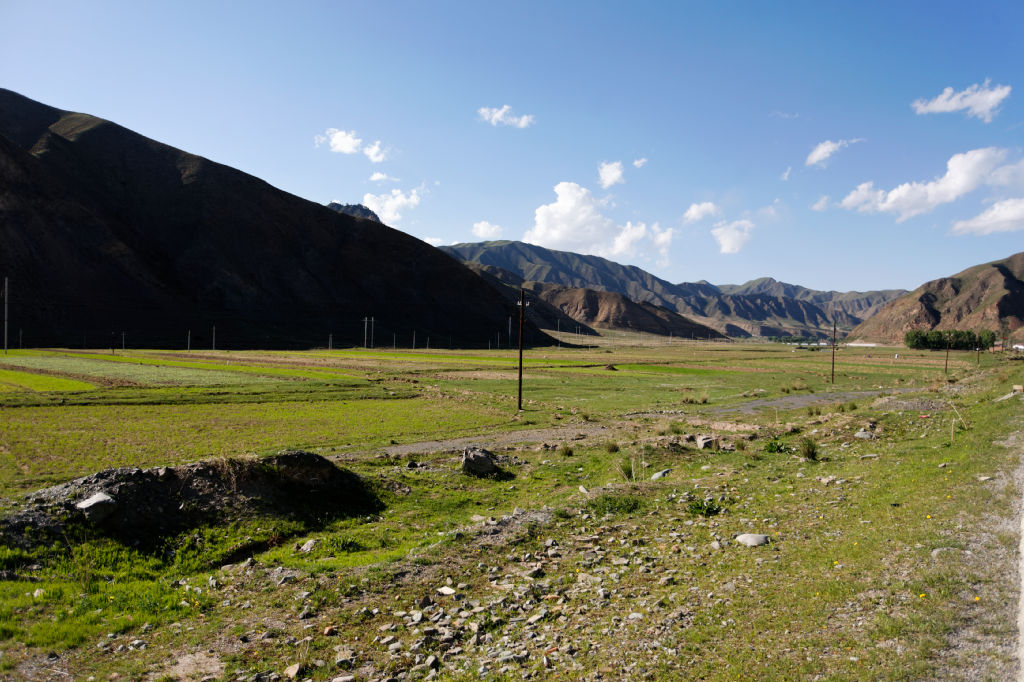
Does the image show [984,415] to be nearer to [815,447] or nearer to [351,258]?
[815,447]

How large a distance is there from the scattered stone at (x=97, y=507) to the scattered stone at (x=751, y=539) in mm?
13364

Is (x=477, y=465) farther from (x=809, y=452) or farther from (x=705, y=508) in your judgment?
(x=809, y=452)

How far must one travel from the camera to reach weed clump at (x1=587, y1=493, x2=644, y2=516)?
14.0 meters

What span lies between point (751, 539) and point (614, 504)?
13.3 ft

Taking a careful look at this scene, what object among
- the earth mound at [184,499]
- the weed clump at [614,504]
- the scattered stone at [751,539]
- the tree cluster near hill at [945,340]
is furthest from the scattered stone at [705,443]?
the tree cluster near hill at [945,340]

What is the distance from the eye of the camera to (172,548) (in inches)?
475

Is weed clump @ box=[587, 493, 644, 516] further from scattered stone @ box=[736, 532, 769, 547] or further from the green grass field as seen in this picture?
scattered stone @ box=[736, 532, 769, 547]

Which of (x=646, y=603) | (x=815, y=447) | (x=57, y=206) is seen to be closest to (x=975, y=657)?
(x=646, y=603)

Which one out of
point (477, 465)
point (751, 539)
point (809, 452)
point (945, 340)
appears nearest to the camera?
point (751, 539)

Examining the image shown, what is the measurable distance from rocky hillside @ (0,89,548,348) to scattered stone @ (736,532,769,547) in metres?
126

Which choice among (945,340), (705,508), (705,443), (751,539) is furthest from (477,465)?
(945,340)

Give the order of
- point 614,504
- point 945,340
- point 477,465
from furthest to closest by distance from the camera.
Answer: point 945,340 < point 477,465 < point 614,504

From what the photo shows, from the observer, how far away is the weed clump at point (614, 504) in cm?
1403

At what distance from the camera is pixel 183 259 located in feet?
492
